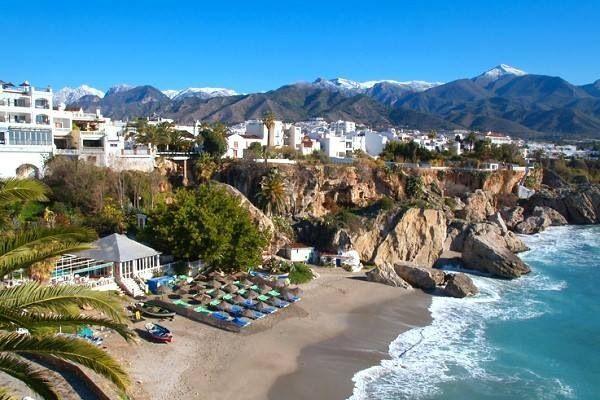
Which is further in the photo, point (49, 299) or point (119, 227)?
point (119, 227)

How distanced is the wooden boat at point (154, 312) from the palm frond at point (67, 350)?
16.3 meters

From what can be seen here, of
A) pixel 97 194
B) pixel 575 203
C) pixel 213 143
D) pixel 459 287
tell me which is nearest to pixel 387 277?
pixel 459 287

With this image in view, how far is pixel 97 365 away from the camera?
715 cm

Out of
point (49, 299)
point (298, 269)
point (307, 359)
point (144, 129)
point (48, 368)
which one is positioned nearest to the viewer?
Result: point (49, 299)

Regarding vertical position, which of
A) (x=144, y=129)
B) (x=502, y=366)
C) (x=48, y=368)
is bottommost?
(x=502, y=366)

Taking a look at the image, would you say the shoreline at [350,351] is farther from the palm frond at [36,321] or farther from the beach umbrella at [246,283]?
the palm frond at [36,321]

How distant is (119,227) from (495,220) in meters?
37.5

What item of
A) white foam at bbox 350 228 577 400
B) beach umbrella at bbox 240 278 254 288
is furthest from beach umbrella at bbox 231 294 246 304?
white foam at bbox 350 228 577 400

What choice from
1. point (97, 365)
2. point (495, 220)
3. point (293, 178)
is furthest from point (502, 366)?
point (495, 220)

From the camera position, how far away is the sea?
1947 centimetres

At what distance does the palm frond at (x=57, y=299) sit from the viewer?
749 cm

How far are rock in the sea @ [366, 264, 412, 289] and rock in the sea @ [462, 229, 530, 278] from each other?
887 centimetres

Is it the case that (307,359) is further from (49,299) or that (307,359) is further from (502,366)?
(49,299)

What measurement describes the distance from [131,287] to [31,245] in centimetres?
1829
